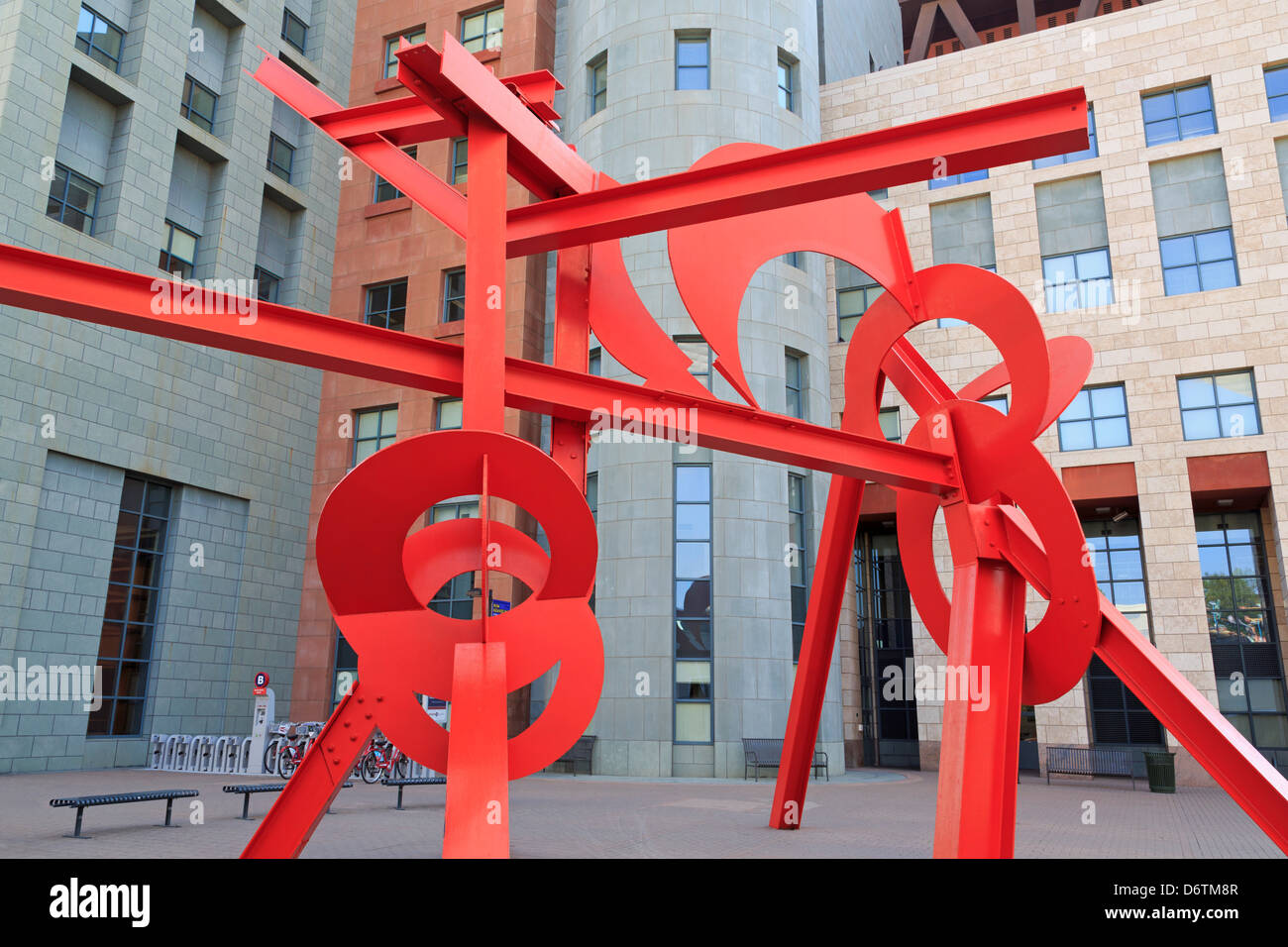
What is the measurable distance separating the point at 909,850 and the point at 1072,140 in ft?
29.8

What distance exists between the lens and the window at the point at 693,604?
84.4 ft

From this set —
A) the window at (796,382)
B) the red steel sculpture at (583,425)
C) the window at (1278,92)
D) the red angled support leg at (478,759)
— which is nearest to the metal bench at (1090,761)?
the window at (796,382)

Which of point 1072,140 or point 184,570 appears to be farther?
point 184,570

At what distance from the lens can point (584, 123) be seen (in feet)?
100

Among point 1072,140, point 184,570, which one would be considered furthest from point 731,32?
point 1072,140

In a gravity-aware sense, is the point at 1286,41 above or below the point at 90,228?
above

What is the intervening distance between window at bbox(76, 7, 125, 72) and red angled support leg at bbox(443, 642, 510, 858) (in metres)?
28.5

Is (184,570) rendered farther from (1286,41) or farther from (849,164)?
(1286,41)

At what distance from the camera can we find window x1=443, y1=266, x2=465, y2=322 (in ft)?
107

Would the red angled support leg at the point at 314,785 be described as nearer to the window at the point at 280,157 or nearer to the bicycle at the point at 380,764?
the bicycle at the point at 380,764

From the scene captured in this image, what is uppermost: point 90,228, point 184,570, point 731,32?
point 731,32

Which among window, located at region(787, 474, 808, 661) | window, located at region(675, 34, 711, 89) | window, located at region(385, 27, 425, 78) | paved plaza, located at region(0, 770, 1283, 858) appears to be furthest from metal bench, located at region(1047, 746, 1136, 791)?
window, located at region(385, 27, 425, 78)
